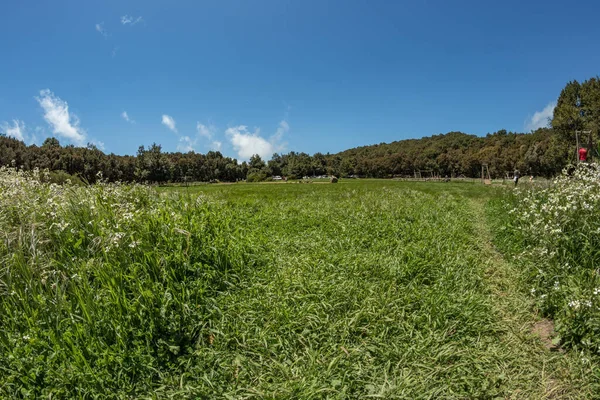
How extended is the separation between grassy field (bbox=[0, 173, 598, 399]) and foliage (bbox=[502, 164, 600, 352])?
22 centimetres

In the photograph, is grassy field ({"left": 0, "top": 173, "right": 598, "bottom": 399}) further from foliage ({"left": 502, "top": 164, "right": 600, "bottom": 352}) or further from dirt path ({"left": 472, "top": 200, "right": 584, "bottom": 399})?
foliage ({"left": 502, "top": 164, "right": 600, "bottom": 352})

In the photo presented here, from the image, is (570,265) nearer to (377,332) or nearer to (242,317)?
(377,332)

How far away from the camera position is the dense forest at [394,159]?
4125 centimetres

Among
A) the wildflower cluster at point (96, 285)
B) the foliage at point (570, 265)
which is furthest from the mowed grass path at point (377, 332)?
the wildflower cluster at point (96, 285)

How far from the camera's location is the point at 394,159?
105438 millimetres

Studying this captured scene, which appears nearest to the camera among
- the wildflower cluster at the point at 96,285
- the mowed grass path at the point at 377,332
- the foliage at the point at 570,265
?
the mowed grass path at the point at 377,332

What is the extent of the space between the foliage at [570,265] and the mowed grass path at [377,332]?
259 millimetres

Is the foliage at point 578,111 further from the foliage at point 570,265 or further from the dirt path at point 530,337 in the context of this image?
the dirt path at point 530,337

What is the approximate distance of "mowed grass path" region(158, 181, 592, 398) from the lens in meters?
2.65

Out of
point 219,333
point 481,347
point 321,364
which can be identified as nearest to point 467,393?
point 481,347

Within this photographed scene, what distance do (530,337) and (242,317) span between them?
2.95 m

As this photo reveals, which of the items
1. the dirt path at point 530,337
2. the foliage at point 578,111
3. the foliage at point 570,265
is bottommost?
the dirt path at point 530,337

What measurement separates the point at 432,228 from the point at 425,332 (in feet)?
12.8

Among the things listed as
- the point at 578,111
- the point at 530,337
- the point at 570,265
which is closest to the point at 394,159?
the point at 578,111
